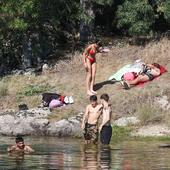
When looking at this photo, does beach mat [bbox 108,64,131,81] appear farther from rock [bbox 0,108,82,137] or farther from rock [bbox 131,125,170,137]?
rock [bbox 131,125,170,137]

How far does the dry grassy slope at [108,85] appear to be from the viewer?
25719mm

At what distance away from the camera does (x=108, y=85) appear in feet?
91.5

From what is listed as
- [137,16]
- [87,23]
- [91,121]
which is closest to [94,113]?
[91,121]

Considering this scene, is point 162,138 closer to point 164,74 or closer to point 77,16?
point 164,74

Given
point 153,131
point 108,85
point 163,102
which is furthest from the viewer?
point 108,85

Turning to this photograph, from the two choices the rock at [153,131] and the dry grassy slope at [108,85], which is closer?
the rock at [153,131]

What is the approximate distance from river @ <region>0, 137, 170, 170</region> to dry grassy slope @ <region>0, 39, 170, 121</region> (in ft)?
9.82

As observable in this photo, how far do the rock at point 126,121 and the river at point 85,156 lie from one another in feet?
5.96

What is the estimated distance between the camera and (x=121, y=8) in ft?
106

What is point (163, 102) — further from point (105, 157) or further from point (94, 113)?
point (105, 157)

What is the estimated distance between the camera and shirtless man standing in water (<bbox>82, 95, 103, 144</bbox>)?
831 inches

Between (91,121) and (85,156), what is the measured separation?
3.25 metres

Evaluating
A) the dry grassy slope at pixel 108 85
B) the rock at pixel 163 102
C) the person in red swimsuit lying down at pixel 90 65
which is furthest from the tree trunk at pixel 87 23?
the rock at pixel 163 102

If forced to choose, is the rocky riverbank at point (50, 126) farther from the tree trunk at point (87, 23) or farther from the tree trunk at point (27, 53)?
the tree trunk at point (87, 23)
